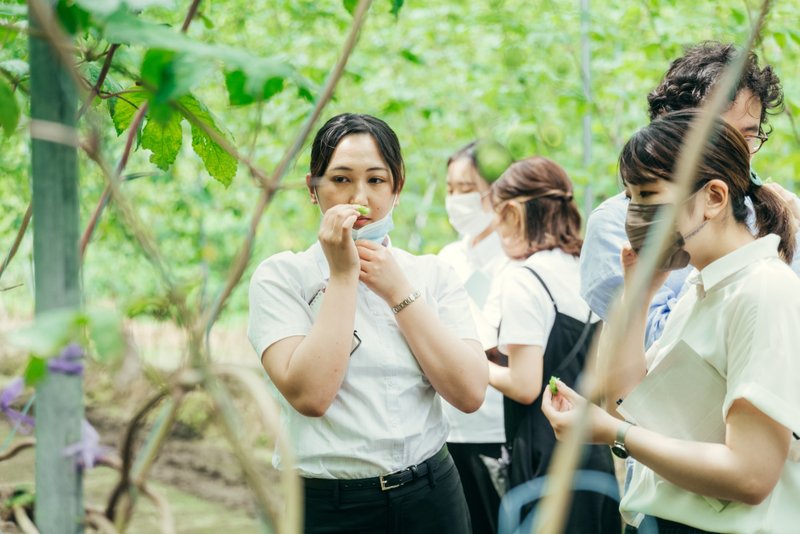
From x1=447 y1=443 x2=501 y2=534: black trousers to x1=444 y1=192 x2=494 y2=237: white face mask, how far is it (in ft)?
2.95

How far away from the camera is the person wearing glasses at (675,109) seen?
82.3 inches

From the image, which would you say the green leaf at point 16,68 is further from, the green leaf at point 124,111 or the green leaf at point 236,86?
the green leaf at point 236,86

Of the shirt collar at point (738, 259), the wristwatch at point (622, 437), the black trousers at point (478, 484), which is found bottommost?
the black trousers at point (478, 484)

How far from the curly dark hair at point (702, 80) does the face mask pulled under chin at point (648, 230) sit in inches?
20.3

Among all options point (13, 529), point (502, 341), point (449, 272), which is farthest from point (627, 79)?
point (13, 529)

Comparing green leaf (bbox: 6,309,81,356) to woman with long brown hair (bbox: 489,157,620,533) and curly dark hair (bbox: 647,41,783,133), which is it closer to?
curly dark hair (bbox: 647,41,783,133)

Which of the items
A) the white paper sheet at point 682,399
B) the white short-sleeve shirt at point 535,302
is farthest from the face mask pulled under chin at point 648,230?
the white short-sleeve shirt at point 535,302

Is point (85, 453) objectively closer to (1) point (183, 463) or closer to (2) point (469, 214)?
(2) point (469, 214)

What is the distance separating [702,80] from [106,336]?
5.95 ft

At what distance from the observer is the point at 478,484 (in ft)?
10.1

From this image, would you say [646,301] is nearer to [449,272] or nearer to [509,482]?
[449,272]

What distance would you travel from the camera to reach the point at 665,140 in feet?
5.67

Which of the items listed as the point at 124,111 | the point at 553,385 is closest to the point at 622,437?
the point at 553,385

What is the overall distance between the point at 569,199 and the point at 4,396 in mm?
2362
